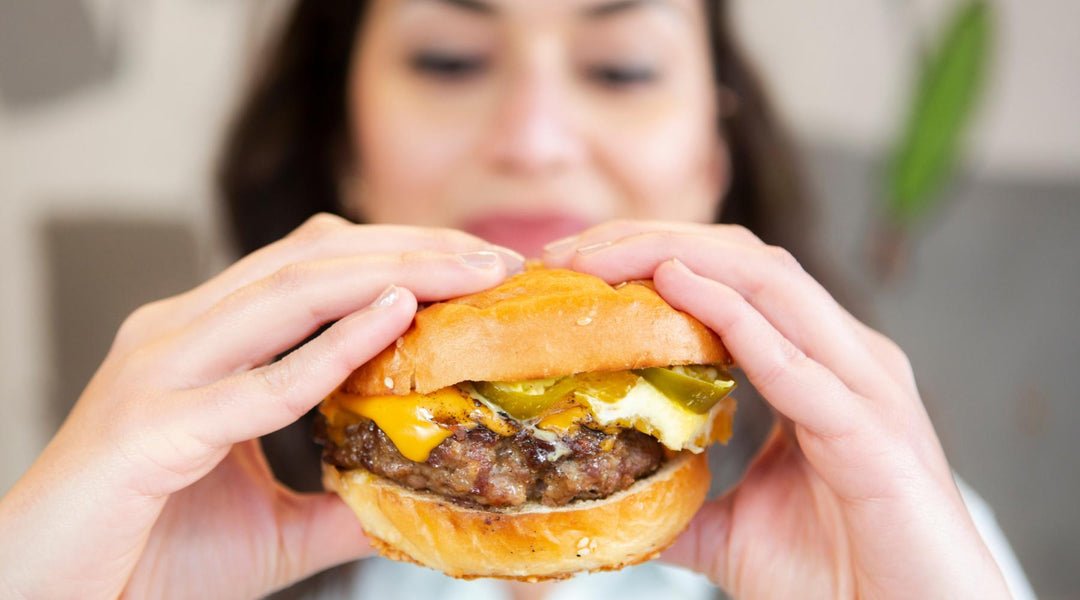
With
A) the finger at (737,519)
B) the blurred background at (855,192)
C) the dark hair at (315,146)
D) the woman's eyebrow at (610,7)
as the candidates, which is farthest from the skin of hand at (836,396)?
the blurred background at (855,192)

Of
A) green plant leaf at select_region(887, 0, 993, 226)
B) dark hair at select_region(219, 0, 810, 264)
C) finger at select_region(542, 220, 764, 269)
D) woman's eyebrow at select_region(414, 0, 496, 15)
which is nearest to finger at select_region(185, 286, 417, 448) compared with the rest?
finger at select_region(542, 220, 764, 269)

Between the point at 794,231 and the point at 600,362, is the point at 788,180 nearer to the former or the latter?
the point at 794,231

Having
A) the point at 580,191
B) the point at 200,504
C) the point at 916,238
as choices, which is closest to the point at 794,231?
the point at 580,191

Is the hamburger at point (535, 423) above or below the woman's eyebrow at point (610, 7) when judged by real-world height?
below

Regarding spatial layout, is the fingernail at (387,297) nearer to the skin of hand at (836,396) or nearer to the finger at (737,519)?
the skin of hand at (836,396)

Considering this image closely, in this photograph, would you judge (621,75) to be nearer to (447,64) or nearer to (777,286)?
(447,64)

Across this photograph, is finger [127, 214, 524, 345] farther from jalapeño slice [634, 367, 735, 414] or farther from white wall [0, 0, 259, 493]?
white wall [0, 0, 259, 493]
